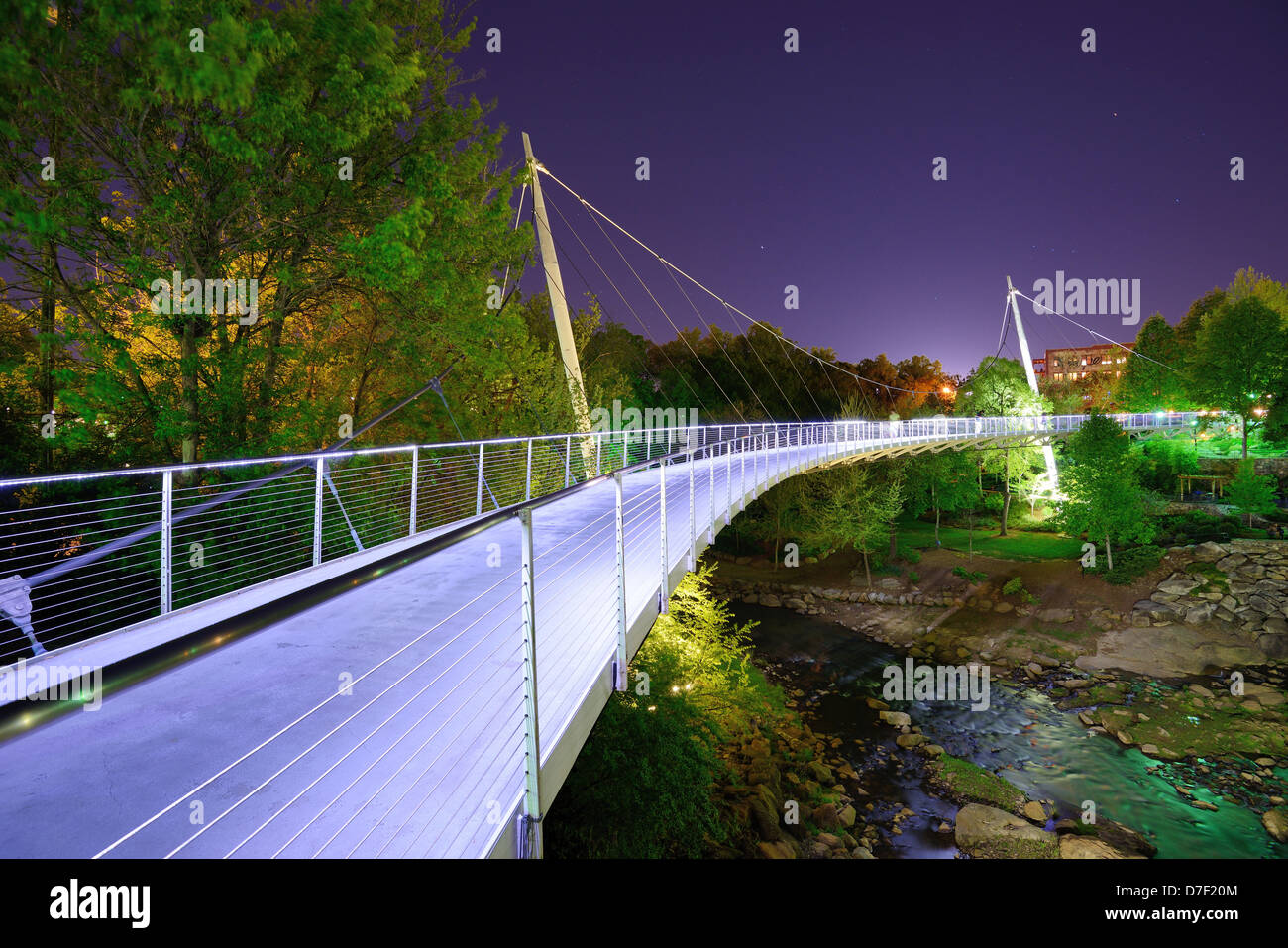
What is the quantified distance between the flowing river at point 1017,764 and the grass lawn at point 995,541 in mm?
10935

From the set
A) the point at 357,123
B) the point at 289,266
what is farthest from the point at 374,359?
the point at 357,123

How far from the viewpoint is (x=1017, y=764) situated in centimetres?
1395

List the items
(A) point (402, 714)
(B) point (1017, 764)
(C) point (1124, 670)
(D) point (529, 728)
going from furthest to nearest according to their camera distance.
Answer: (C) point (1124, 670)
(B) point (1017, 764)
(A) point (402, 714)
(D) point (529, 728)

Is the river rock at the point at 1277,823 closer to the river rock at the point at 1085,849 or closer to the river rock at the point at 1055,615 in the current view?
the river rock at the point at 1085,849

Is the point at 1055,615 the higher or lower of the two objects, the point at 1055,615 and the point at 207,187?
the lower

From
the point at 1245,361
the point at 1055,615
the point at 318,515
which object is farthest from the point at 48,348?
the point at 1245,361

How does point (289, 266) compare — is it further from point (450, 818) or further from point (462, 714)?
point (450, 818)

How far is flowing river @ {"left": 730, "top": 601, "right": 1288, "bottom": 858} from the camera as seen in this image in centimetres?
1148

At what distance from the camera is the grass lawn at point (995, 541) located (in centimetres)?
2708

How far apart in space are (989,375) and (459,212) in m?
37.9

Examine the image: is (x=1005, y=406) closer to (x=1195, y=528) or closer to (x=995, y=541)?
(x=995, y=541)

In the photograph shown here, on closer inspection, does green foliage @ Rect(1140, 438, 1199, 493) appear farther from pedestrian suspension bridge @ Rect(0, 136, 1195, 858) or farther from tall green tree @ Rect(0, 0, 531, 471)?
pedestrian suspension bridge @ Rect(0, 136, 1195, 858)

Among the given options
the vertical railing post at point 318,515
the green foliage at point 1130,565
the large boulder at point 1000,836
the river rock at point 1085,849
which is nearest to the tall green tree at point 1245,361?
the green foliage at point 1130,565

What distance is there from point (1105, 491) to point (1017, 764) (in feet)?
49.5
